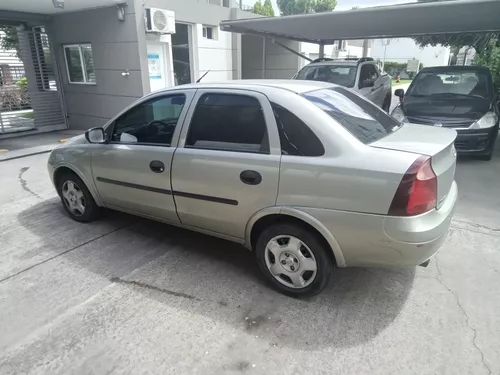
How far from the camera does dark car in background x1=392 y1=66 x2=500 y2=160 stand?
6.08 metres

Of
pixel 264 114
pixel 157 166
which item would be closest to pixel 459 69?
pixel 264 114

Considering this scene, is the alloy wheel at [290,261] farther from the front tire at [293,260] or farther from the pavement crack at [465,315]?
the pavement crack at [465,315]

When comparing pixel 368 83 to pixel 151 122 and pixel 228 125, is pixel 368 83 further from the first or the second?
pixel 228 125

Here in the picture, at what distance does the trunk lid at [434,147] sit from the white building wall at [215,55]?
28.0 ft

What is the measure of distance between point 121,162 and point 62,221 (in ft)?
4.83

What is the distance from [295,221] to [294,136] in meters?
0.65

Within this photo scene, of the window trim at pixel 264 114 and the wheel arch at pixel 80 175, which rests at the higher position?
the window trim at pixel 264 114

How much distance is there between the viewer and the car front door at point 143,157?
3.22m

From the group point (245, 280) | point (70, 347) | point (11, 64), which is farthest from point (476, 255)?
point (11, 64)

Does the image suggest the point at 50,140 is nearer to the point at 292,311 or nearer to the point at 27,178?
the point at 27,178

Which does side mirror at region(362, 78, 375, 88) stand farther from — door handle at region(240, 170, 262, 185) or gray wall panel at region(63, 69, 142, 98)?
door handle at region(240, 170, 262, 185)

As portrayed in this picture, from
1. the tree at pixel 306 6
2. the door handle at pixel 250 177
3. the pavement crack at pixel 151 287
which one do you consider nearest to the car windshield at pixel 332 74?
the door handle at pixel 250 177

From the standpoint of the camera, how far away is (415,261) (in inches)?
94.6

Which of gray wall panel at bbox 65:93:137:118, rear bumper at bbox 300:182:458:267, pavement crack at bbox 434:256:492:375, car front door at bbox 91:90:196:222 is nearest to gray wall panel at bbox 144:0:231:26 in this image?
gray wall panel at bbox 65:93:137:118
